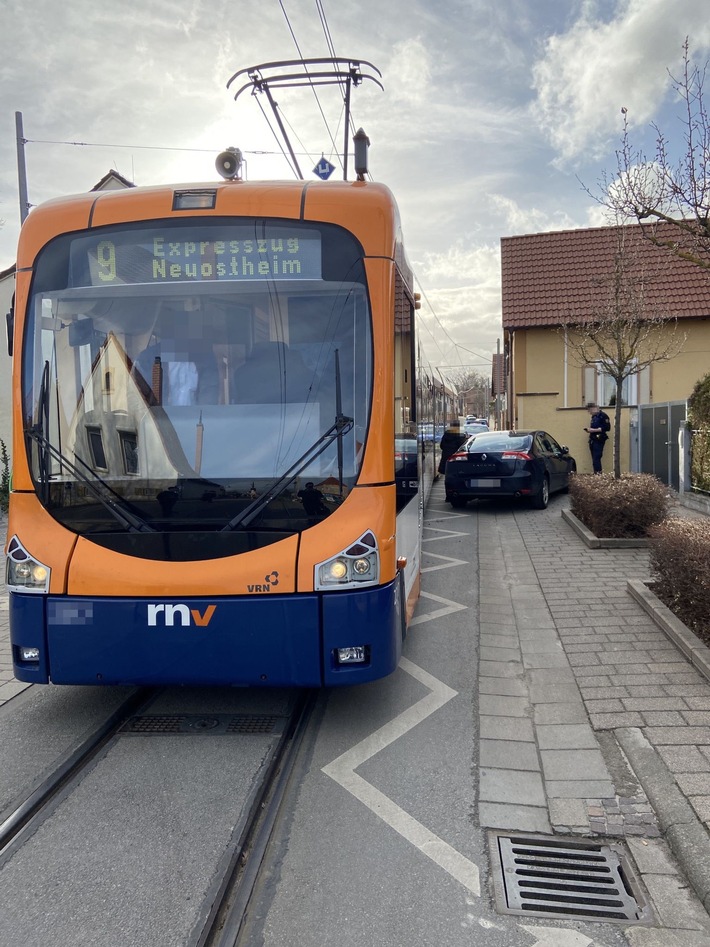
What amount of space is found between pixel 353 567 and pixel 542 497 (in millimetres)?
10091

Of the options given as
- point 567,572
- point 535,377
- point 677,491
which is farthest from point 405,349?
point 535,377

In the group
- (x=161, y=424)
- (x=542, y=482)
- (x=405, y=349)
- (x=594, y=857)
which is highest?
(x=405, y=349)

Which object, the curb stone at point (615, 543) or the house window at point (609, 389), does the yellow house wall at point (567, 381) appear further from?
the curb stone at point (615, 543)

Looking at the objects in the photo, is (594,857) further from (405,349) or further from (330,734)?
(405,349)

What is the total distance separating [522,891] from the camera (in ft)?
9.32

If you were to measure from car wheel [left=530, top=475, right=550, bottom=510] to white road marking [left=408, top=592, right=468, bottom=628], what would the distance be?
6.12 metres

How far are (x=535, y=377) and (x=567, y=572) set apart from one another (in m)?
12.7

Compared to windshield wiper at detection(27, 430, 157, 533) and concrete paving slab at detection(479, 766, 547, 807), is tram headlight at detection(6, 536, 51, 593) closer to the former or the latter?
windshield wiper at detection(27, 430, 157, 533)

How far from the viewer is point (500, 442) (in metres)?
13.3

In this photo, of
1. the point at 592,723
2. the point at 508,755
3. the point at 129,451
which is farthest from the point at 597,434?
the point at 129,451

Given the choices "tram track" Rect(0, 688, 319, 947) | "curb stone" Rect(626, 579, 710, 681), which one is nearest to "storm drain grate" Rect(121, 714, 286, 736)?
"tram track" Rect(0, 688, 319, 947)

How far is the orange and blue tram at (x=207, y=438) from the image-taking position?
391 cm

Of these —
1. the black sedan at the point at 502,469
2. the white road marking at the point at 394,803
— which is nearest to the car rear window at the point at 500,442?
the black sedan at the point at 502,469

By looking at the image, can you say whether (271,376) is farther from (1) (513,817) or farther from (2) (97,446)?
(1) (513,817)
